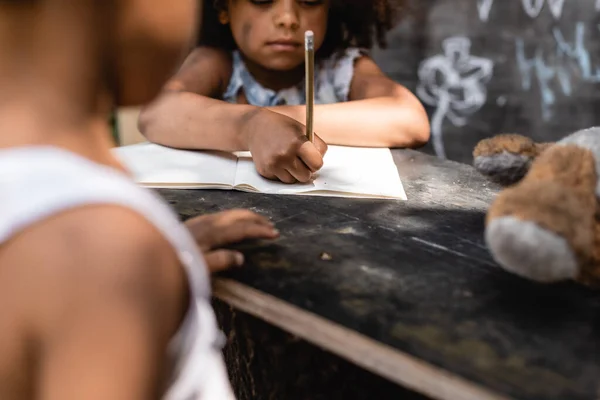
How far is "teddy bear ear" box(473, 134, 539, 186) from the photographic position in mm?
514

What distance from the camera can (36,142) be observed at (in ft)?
1.08

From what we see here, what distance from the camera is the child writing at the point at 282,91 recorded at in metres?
0.78

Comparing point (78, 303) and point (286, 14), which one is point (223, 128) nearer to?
point (286, 14)

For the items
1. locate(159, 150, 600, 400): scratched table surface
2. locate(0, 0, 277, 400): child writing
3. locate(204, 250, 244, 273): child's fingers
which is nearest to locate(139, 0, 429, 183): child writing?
locate(159, 150, 600, 400): scratched table surface

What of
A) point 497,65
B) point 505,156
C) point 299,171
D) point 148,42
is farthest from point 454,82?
point 148,42

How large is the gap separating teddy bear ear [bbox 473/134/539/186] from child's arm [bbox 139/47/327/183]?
23 cm

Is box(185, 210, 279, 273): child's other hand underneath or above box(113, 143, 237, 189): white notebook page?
above

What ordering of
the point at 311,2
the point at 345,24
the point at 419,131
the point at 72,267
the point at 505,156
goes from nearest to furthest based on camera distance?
the point at 72,267
the point at 505,156
the point at 419,131
the point at 311,2
the point at 345,24

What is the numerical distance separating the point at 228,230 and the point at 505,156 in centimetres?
25

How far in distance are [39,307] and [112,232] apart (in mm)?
51

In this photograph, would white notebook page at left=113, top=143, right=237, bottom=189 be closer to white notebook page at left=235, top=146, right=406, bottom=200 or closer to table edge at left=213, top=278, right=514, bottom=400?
white notebook page at left=235, top=146, right=406, bottom=200

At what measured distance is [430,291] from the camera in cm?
42

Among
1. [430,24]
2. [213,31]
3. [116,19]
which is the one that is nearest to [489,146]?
[116,19]

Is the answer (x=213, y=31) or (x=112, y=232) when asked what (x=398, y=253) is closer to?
(x=112, y=232)
